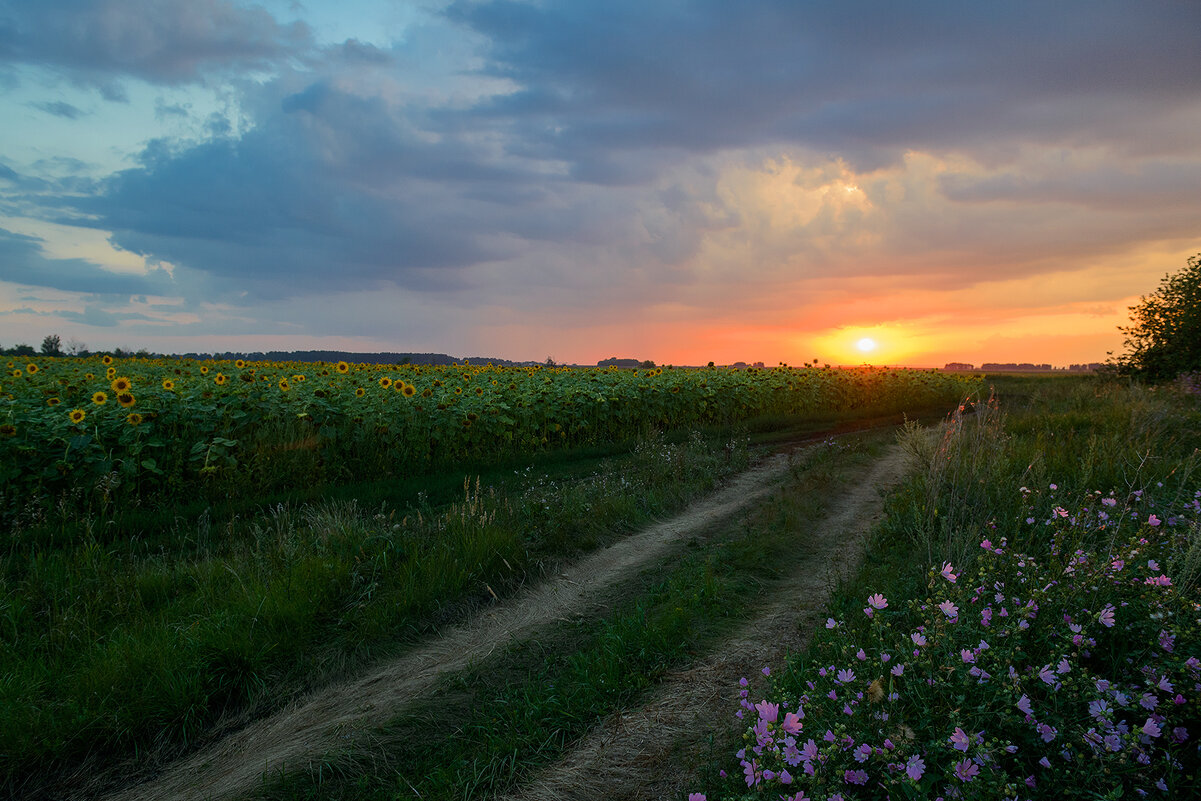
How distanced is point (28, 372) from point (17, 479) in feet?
25.0

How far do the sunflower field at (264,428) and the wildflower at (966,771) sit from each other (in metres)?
8.95

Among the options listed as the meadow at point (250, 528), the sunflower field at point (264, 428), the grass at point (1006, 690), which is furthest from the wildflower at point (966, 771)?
the sunflower field at point (264, 428)

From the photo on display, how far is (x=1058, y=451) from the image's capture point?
821cm

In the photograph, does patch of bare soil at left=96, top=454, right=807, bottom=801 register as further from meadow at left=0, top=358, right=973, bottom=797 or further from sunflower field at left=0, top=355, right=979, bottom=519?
sunflower field at left=0, top=355, right=979, bottom=519

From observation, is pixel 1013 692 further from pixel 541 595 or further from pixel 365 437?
pixel 365 437

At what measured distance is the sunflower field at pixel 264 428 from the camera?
7.54 metres

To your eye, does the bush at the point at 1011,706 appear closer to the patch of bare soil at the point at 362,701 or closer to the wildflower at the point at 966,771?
the wildflower at the point at 966,771

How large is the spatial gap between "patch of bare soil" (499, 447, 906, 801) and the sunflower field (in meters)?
6.97

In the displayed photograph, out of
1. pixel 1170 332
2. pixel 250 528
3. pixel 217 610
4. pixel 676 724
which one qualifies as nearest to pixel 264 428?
pixel 250 528

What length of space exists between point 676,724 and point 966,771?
185cm

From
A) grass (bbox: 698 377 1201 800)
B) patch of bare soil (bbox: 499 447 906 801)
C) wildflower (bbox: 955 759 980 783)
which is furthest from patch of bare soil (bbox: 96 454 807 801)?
wildflower (bbox: 955 759 980 783)

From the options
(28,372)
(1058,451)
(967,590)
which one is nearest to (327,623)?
(967,590)

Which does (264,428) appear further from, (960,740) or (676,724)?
(960,740)

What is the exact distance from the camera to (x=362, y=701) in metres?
4.25
